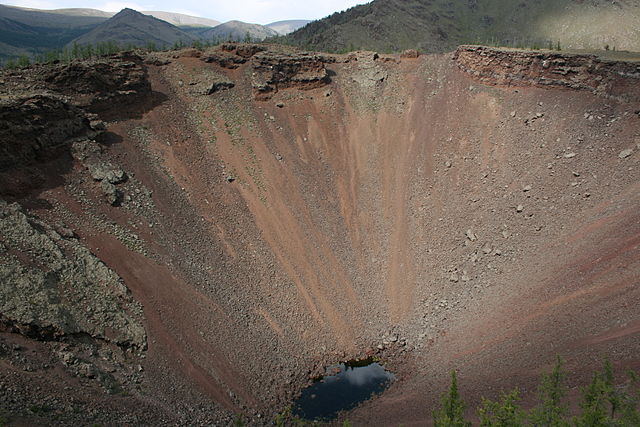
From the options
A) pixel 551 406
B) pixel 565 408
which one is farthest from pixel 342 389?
pixel 551 406

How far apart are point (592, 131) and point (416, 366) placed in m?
25.2

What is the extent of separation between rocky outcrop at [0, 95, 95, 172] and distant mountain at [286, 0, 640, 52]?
64985mm

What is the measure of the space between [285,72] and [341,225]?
68.0ft

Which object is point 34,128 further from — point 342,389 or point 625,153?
point 625,153

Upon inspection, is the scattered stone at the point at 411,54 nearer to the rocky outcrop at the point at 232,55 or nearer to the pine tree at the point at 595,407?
the rocky outcrop at the point at 232,55

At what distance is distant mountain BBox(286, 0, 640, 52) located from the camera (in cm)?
9125

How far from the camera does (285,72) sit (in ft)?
160

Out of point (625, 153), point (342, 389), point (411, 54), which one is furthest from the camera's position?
point (411, 54)

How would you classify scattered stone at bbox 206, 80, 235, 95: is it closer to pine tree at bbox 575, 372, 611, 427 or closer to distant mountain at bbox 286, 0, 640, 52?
pine tree at bbox 575, 372, 611, 427

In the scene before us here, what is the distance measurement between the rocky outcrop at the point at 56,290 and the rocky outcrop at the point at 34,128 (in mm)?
5096

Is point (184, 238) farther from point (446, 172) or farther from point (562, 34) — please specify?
point (562, 34)

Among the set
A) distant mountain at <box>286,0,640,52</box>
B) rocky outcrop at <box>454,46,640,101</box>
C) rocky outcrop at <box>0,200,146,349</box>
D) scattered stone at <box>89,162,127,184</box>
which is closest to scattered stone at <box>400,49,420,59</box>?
rocky outcrop at <box>454,46,640,101</box>

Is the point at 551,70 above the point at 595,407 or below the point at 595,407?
above

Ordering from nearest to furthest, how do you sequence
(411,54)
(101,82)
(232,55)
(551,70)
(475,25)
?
(101,82) → (551,70) → (232,55) → (411,54) → (475,25)
